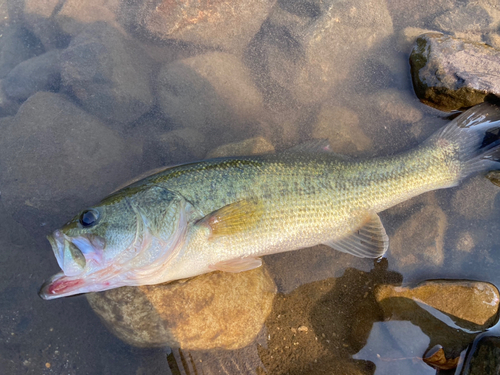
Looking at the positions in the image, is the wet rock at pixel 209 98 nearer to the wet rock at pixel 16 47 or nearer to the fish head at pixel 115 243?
the fish head at pixel 115 243

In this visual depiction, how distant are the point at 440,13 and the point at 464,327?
13.6 ft

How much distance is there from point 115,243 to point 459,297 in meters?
3.64

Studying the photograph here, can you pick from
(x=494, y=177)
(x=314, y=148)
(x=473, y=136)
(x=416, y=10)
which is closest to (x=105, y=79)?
(x=314, y=148)

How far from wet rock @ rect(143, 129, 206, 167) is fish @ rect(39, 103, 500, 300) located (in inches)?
30.0

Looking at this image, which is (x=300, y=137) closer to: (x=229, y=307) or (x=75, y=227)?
(x=229, y=307)

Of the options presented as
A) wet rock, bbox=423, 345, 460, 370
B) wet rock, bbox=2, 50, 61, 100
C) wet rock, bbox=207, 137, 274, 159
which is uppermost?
wet rock, bbox=2, 50, 61, 100

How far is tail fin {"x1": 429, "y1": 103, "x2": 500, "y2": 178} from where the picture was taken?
3.58 metres

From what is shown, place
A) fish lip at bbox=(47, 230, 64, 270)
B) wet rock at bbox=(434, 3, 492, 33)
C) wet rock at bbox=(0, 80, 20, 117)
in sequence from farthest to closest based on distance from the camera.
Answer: wet rock at bbox=(434, 3, 492, 33) → wet rock at bbox=(0, 80, 20, 117) → fish lip at bbox=(47, 230, 64, 270)

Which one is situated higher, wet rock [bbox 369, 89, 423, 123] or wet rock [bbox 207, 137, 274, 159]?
wet rock [bbox 369, 89, 423, 123]

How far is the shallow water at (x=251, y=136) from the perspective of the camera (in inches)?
134

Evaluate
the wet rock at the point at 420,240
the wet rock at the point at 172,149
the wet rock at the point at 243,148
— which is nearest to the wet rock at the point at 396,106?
the wet rock at the point at 420,240

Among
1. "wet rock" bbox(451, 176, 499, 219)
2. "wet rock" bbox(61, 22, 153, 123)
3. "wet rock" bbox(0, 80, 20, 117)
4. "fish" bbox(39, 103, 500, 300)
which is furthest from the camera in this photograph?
"wet rock" bbox(0, 80, 20, 117)

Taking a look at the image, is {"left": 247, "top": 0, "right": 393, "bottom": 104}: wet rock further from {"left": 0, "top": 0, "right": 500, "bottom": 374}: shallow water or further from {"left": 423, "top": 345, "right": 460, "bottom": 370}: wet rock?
{"left": 423, "top": 345, "right": 460, "bottom": 370}: wet rock

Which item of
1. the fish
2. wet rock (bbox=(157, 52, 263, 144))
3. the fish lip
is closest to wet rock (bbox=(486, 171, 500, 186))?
the fish
